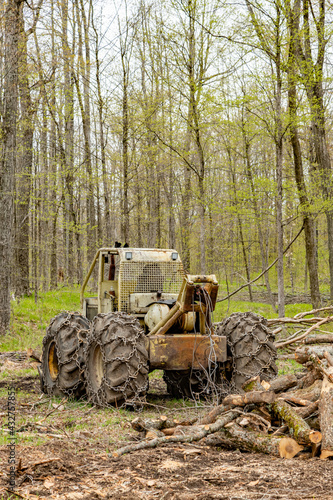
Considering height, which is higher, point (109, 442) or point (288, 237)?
point (288, 237)

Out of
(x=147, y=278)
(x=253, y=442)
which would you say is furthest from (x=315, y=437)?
(x=147, y=278)

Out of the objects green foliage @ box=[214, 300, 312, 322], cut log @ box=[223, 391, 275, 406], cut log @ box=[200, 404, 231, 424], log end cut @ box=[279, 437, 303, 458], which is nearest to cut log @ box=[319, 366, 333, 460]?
log end cut @ box=[279, 437, 303, 458]

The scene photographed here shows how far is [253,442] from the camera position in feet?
15.4

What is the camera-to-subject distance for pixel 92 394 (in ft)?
22.9

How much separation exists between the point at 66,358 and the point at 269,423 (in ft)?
12.0

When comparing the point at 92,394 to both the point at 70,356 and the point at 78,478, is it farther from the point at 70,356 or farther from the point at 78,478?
the point at 78,478

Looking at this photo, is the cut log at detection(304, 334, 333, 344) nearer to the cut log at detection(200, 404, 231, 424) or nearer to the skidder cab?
the skidder cab

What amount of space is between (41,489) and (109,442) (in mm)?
1495

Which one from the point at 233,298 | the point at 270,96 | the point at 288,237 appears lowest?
the point at 233,298

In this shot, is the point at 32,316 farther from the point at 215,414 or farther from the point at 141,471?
the point at 141,471

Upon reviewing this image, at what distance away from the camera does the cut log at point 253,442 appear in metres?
4.48

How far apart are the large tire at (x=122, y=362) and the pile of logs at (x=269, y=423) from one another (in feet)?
3.63

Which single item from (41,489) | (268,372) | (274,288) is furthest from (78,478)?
(274,288)

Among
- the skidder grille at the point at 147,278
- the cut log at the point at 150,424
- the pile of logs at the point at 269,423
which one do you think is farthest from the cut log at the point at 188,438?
the skidder grille at the point at 147,278
